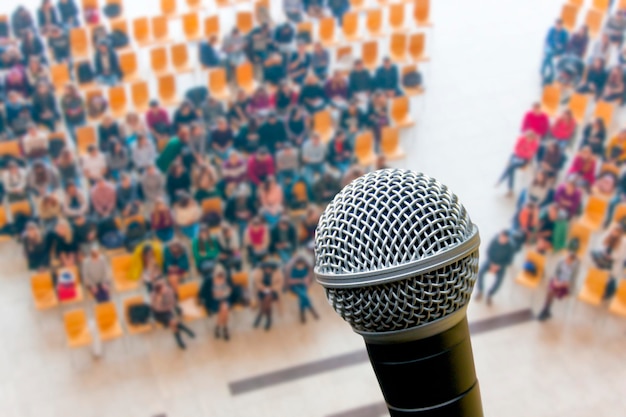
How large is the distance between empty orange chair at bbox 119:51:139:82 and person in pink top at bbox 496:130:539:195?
5677 mm

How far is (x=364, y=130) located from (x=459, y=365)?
9826mm

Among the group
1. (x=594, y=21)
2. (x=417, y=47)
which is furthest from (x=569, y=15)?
(x=417, y=47)

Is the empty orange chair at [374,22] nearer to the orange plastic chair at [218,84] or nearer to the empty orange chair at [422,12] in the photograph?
the empty orange chair at [422,12]

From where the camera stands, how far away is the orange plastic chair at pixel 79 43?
13351 millimetres

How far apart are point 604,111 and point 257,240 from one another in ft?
17.9

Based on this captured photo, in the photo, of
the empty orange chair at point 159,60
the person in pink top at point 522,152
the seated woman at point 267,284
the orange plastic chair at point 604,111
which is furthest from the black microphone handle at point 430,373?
the empty orange chair at point 159,60

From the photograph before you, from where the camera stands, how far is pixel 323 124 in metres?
12.5

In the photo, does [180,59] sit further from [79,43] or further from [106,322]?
[106,322]

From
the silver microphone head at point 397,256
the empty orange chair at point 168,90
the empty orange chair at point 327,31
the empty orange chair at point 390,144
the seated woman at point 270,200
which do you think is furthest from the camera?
the empty orange chair at point 327,31

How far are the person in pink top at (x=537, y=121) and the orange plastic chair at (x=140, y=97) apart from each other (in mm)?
5456

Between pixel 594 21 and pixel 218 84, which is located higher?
pixel 594 21

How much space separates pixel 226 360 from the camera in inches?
403

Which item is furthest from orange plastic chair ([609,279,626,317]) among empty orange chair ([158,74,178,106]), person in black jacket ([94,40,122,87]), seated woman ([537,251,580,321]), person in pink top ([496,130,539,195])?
person in black jacket ([94,40,122,87])

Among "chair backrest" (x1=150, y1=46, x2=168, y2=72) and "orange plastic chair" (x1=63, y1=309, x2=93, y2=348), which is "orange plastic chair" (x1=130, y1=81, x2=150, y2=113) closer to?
"chair backrest" (x1=150, y1=46, x2=168, y2=72)
